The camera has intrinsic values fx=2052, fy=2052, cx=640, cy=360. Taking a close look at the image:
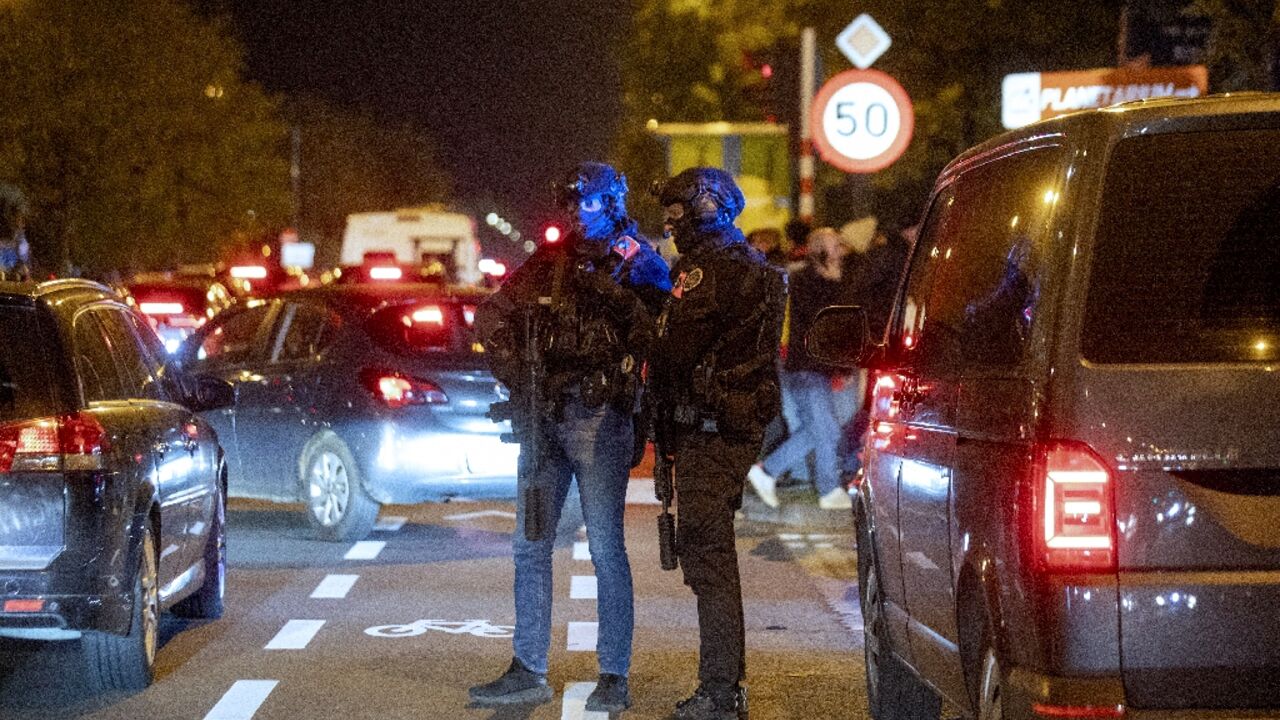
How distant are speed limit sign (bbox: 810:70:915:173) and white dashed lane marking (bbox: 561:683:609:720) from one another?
970cm

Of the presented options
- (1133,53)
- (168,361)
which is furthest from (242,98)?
(168,361)

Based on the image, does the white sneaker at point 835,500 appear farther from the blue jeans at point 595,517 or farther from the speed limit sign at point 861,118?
the blue jeans at point 595,517

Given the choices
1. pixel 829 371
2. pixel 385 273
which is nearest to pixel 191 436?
pixel 829 371

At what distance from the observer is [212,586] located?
31.1ft

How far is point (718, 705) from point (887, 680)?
23.2 inches

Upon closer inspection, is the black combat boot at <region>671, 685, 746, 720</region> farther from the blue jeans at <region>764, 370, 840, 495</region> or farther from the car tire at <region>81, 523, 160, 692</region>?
the blue jeans at <region>764, 370, 840, 495</region>

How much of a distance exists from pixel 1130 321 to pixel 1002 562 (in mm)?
612

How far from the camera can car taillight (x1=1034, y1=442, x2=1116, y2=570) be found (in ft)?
14.4

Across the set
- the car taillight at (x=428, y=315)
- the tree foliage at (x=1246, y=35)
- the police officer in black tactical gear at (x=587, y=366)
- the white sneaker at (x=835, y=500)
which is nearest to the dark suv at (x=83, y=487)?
the police officer in black tactical gear at (x=587, y=366)

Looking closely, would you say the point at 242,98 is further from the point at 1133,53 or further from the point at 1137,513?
the point at 1137,513

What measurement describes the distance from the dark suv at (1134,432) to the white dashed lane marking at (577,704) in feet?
8.43

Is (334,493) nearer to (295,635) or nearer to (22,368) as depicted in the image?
(295,635)

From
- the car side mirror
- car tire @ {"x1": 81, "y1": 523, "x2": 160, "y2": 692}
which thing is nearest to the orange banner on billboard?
the car side mirror

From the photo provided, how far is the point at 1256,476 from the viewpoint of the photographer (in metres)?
4.43
